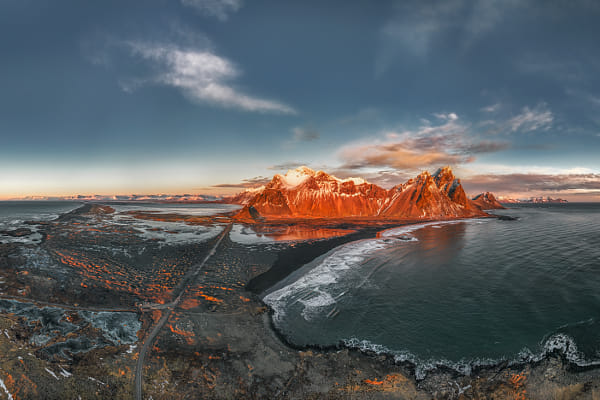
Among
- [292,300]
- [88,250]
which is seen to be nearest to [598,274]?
[292,300]

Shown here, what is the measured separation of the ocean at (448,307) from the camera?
1213 cm

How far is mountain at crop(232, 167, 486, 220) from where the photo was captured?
332ft

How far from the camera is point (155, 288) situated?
20.4 metres

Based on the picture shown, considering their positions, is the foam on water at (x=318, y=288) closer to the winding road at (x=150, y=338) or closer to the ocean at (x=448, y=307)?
the ocean at (x=448, y=307)

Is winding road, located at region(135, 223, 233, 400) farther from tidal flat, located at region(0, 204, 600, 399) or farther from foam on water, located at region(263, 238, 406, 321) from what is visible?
foam on water, located at region(263, 238, 406, 321)

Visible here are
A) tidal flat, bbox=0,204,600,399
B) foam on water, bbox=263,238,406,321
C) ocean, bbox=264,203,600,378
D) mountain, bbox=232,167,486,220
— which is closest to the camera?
tidal flat, bbox=0,204,600,399

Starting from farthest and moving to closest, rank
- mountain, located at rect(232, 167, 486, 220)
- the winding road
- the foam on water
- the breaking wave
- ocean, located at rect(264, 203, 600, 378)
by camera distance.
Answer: mountain, located at rect(232, 167, 486, 220), the foam on water, ocean, located at rect(264, 203, 600, 378), the breaking wave, the winding road

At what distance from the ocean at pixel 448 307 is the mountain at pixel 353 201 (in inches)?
2833

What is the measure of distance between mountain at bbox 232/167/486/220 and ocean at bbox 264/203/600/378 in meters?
71.9

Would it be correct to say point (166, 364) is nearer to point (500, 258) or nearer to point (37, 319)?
point (37, 319)

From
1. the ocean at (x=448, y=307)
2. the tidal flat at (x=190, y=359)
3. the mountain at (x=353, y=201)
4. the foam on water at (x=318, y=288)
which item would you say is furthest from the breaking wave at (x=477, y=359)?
the mountain at (x=353, y=201)

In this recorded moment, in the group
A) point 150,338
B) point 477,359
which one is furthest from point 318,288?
point 150,338

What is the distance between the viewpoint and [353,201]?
11081 centimetres

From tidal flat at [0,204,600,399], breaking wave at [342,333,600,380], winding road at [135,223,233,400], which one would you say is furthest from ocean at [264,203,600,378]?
winding road at [135,223,233,400]
